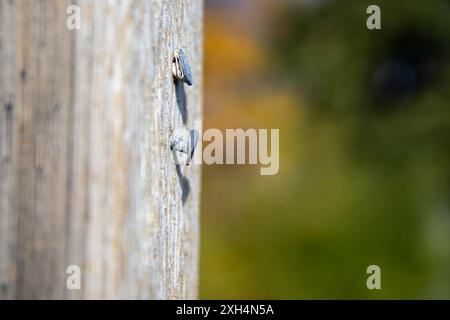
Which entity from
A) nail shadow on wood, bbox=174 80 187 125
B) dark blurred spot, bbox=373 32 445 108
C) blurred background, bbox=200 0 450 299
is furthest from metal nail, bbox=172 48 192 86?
dark blurred spot, bbox=373 32 445 108

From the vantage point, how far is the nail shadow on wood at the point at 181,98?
1345 mm

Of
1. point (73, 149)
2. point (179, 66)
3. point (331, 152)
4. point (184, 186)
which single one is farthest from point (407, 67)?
point (73, 149)

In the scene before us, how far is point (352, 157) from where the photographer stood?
5.00 meters

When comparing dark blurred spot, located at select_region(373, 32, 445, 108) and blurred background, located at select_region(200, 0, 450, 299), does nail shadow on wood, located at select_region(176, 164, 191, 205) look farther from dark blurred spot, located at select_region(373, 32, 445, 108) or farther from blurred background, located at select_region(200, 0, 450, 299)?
dark blurred spot, located at select_region(373, 32, 445, 108)

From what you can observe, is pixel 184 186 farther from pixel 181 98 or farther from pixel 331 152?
pixel 331 152

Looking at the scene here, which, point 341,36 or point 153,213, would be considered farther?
point 341,36

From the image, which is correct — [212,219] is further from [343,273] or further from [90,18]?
[90,18]

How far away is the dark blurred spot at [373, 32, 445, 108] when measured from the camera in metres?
5.17

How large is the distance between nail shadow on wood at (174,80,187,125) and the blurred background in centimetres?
328

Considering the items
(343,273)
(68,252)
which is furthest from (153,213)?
(343,273)

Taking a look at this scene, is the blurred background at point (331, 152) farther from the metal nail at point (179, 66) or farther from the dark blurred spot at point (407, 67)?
the metal nail at point (179, 66)

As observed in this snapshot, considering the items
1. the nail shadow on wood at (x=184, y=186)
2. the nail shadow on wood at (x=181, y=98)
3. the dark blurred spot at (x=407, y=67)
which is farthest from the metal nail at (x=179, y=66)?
the dark blurred spot at (x=407, y=67)

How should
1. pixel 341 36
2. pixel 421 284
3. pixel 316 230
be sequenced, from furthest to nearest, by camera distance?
1. pixel 341 36
2. pixel 316 230
3. pixel 421 284
